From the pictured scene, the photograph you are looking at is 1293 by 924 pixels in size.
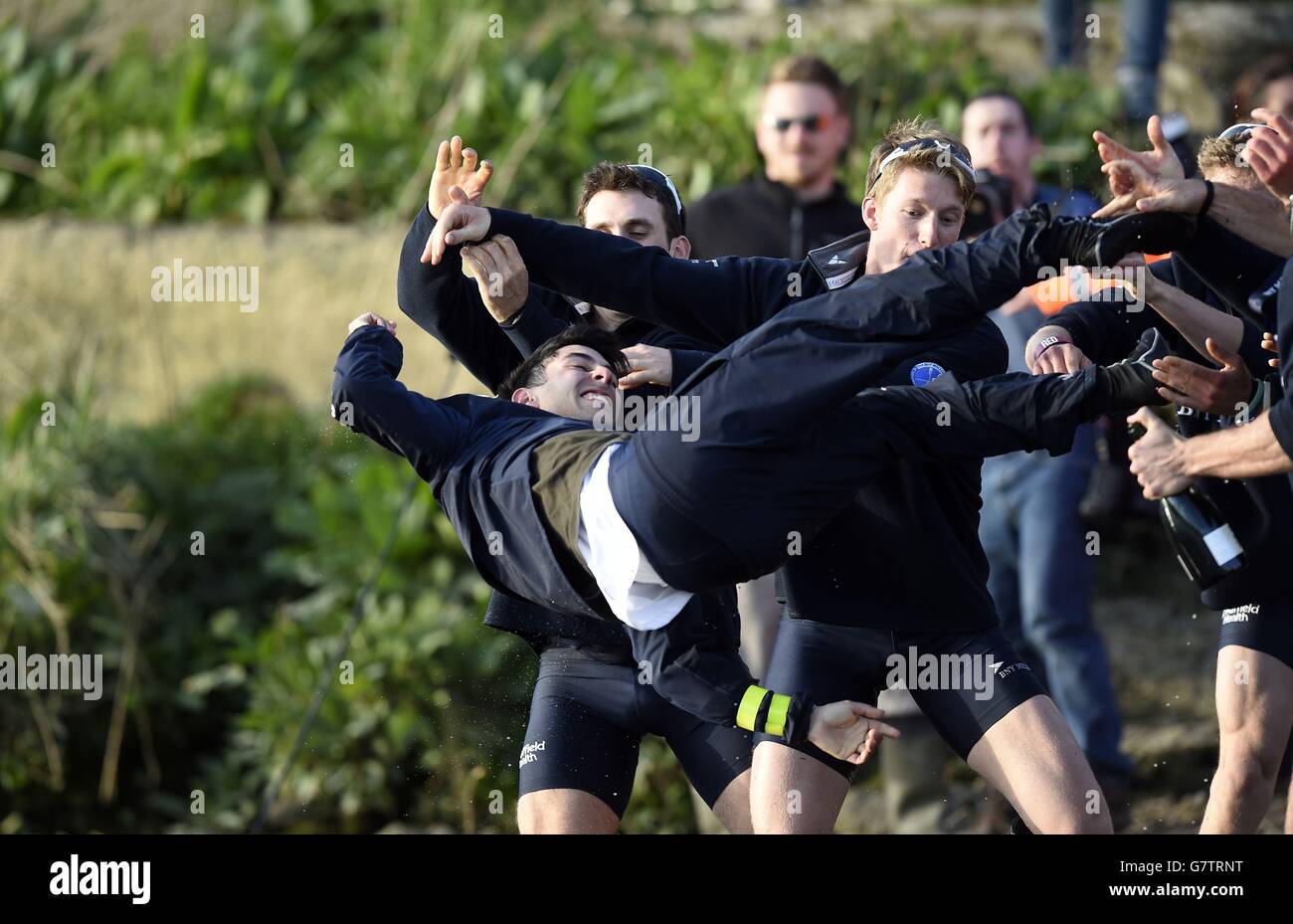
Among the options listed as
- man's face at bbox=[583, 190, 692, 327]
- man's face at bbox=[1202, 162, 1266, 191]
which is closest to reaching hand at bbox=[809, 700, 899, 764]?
man's face at bbox=[583, 190, 692, 327]

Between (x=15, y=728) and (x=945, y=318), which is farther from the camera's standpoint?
(x=15, y=728)

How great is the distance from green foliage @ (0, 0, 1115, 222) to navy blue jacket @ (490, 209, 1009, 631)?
11.8ft

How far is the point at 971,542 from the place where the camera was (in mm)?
4520

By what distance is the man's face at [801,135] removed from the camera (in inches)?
265

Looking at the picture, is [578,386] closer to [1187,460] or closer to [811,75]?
[1187,460]

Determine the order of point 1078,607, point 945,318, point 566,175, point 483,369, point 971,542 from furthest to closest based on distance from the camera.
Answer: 1. point 566,175
2. point 1078,607
3. point 483,369
4. point 971,542
5. point 945,318

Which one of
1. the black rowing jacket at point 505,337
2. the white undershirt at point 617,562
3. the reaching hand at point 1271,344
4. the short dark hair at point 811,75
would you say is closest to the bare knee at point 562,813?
the black rowing jacket at point 505,337

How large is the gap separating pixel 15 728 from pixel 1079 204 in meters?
5.43

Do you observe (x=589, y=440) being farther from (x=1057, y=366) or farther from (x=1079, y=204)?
(x=1079, y=204)

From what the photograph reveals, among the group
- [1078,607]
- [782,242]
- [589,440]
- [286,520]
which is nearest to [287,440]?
[286,520]

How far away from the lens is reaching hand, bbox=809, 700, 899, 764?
401cm

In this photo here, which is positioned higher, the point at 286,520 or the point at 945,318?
the point at 286,520

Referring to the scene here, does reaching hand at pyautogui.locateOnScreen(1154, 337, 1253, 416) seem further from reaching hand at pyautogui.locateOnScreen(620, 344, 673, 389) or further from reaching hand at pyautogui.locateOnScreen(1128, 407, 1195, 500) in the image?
reaching hand at pyautogui.locateOnScreen(620, 344, 673, 389)

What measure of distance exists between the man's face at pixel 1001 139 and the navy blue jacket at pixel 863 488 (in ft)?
6.92
